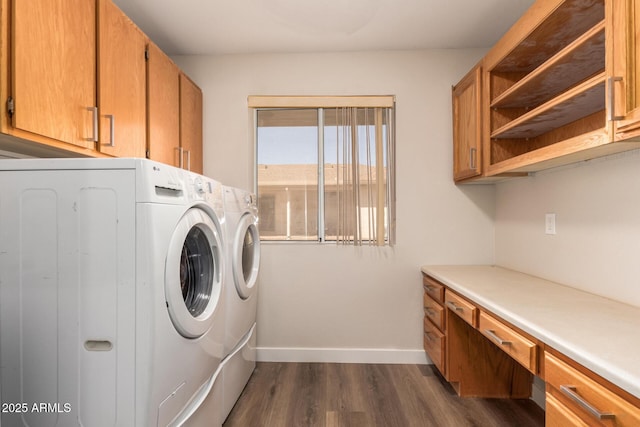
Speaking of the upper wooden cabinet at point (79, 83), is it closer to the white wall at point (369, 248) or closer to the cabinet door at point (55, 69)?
the cabinet door at point (55, 69)

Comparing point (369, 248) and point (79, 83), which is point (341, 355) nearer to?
point (369, 248)

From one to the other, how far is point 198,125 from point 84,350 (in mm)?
1882

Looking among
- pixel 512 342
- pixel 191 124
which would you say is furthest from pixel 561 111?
pixel 191 124

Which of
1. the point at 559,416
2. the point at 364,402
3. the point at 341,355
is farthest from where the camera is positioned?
the point at 341,355

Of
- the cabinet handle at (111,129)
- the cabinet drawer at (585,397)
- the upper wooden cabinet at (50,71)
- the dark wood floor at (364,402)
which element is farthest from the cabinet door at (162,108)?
the cabinet drawer at (585,397)

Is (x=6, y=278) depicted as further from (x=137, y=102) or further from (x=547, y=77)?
(x=547, y=77)

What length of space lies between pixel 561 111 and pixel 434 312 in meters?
1.45

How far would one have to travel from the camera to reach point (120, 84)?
1.65 metres

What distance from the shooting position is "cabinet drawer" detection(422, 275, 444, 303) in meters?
2.25

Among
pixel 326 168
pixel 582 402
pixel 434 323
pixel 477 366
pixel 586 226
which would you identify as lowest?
pixel 477 366

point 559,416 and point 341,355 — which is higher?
point 559,416

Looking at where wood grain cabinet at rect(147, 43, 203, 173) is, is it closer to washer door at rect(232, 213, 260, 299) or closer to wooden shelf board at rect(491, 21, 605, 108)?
washer door at rect(232, 213, 260, 299)

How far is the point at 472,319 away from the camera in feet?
5.70

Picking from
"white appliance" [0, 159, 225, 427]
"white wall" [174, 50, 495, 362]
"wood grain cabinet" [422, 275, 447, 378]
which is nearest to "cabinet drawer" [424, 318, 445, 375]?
"wood grain cabinet" [422, 275, 447, 378]
